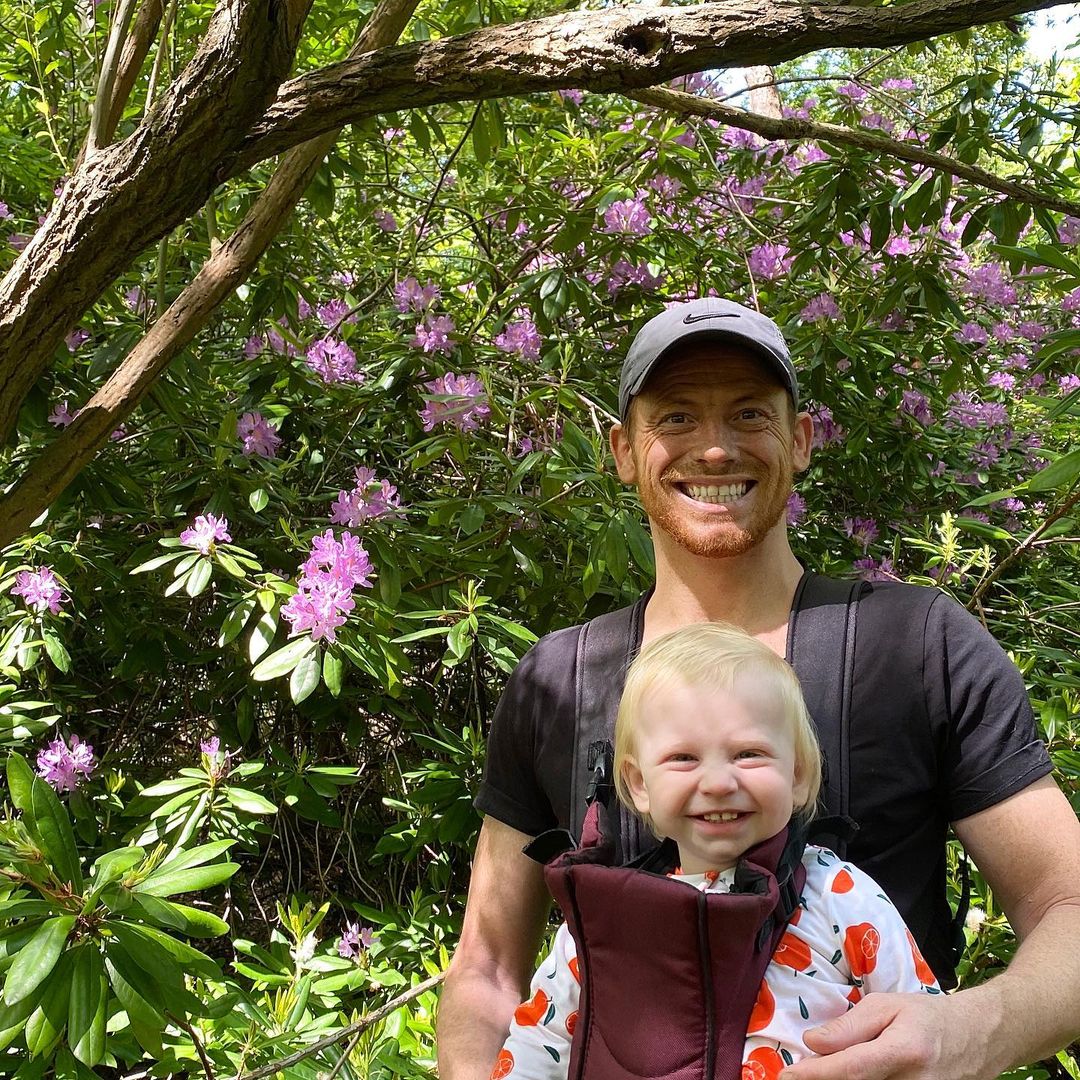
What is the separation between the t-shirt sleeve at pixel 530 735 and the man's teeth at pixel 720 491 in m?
0.31

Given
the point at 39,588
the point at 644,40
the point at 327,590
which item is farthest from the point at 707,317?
the point at 39,588

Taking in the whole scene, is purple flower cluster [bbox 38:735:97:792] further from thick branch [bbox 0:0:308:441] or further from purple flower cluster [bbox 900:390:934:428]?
purple flower cluster [bbox 900:390:934:428]

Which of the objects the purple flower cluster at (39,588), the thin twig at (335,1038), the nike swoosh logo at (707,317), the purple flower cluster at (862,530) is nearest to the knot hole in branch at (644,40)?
the nike swoosh logo at (707,317)

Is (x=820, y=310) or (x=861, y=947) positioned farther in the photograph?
(x=820, y=310)

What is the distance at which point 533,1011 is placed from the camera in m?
1.59

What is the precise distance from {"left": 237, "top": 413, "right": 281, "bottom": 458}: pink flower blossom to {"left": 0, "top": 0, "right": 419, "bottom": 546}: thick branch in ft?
2.49

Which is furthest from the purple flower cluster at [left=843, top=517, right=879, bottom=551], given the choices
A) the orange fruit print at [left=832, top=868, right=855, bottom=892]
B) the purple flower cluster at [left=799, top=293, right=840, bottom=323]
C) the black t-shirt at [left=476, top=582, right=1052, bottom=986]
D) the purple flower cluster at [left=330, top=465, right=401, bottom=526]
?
the orange fruit print at [left=832, top=868, right=855, bottom=892]

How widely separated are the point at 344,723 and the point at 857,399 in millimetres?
2051

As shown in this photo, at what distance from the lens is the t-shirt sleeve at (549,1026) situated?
153 cm

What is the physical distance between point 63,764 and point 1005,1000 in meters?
2.44

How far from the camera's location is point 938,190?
3316 mm

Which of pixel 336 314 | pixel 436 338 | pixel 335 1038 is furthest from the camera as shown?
pixel 336 314

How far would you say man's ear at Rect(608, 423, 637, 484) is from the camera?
1.98 metres

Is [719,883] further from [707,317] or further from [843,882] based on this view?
[707,317]
